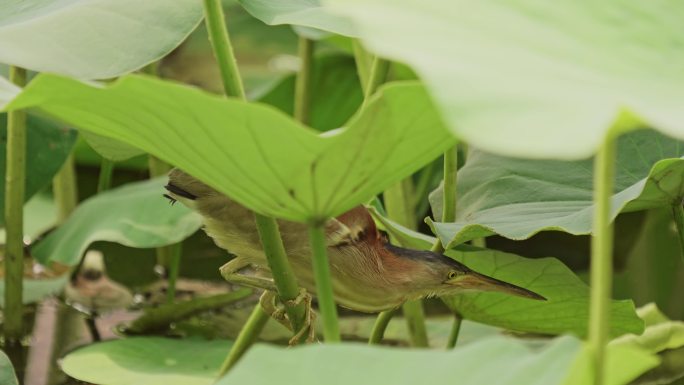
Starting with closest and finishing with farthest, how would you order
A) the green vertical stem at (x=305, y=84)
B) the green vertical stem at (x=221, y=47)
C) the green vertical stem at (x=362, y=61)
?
the green vertical stem at (x=221, y=47), the green vertical stem at (x=362, y=61), the green vertical stem at (x=305, y=84)

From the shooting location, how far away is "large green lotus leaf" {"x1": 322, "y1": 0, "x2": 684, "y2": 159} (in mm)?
564

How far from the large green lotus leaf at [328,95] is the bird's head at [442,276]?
1.06 m

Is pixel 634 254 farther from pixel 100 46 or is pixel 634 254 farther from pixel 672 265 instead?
pixel 100 46

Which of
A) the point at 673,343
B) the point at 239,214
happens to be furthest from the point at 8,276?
the point at 673,343

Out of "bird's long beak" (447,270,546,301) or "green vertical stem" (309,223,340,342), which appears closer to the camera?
"green vertical stem" (309,223,340,342)

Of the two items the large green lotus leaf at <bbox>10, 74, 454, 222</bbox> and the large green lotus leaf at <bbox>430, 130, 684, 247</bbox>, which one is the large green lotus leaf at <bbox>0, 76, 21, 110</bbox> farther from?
the large green lotus leaf at <bbox>430, 130, 684, 247</bbox>

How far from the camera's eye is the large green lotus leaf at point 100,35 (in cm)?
103

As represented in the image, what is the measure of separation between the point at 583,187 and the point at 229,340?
0.63m

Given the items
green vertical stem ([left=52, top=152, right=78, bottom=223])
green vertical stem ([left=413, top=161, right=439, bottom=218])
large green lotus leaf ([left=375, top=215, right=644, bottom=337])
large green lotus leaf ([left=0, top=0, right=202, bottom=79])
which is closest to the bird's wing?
large green lotus leaf ([left=375, top=215, right=644, bottom=337])

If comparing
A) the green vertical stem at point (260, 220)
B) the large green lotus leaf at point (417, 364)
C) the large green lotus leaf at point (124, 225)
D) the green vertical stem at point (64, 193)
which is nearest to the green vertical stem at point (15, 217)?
the large green lotus leaf at point (124, 225)

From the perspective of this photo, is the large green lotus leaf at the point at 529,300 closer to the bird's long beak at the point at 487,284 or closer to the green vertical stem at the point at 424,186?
the bird's long beak at the point at 487,284

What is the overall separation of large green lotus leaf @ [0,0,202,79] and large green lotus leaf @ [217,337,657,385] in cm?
44

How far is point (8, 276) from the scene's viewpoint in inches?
66.6

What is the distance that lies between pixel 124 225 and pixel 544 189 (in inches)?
27.4
